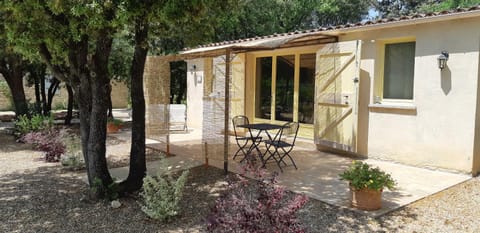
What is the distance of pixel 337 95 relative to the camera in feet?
24.5

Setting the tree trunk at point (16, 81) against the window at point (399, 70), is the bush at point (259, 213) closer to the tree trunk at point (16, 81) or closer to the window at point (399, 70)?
the window at point (399, 70)

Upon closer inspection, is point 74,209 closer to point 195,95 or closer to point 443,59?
point 443,59

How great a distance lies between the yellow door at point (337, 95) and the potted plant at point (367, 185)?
2.95 m

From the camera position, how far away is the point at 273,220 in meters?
2.69

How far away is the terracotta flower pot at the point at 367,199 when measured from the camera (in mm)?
4270

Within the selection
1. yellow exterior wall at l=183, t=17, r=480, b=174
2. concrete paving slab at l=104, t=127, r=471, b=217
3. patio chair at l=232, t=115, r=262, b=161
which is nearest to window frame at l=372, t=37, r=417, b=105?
yellow exterior wall at l=183, t=17, r=480, b=174

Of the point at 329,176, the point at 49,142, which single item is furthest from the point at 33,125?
the point at 329,176

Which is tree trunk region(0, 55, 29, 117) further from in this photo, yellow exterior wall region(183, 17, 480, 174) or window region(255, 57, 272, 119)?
yellow exterior wall region(183, 17, 480, 174)

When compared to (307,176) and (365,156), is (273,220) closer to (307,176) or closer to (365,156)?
(307,176)

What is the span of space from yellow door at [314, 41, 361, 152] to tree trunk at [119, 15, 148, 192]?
13.6 ft

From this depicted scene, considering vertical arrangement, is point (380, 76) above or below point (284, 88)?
above

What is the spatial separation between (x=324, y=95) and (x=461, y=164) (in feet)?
9.44

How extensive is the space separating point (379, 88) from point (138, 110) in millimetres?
4739

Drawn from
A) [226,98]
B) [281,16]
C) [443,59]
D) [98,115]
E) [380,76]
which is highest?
[281,16]
